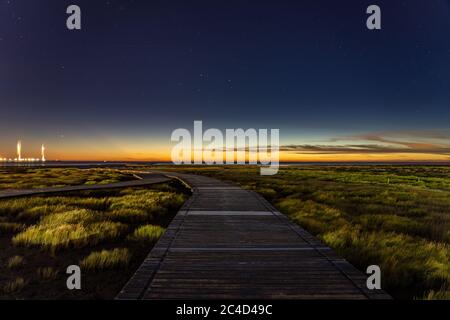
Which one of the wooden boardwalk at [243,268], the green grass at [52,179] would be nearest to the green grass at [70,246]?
the wooden boardwalk at [243,268]

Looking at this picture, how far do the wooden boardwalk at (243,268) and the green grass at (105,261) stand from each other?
3.31ft

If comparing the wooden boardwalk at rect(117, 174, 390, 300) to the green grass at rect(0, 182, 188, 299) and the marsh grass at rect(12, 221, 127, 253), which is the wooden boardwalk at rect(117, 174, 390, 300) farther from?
the marsh grass at rect(12, 221, 127, 253)

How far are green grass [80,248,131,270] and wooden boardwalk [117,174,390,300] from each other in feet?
3.31

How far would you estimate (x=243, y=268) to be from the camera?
5.54 meters

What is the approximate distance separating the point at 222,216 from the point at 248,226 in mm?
1914

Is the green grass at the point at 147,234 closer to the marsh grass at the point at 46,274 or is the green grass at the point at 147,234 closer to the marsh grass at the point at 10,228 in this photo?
the marsh grass at the point at 46,274

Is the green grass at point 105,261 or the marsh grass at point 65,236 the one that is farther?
the marsh grass at point 65,236

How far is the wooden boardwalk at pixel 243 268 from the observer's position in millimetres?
4500

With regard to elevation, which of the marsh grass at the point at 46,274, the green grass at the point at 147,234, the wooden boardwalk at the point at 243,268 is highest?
the wooden boardwalk at the point at 243,268

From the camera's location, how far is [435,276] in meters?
6.51

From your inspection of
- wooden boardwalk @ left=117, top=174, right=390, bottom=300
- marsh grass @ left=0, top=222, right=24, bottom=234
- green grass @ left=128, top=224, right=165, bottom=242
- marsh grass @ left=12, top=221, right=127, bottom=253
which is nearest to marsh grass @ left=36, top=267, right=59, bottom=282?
marsh grass @ left=12, top=221, right=127, bottom=253

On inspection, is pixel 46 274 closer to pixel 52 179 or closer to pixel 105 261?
pixel 105 261
